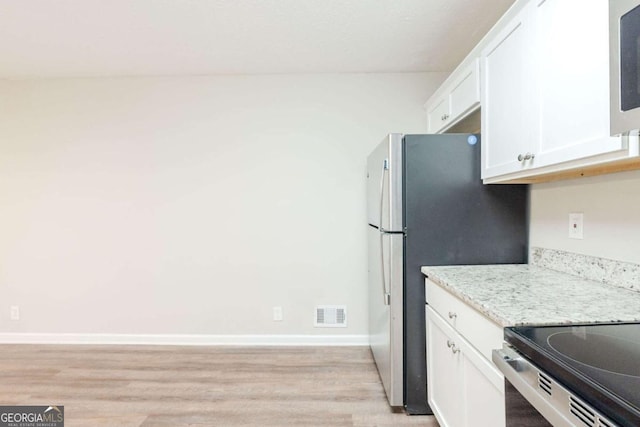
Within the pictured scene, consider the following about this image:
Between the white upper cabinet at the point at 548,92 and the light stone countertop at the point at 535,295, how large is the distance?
50cm

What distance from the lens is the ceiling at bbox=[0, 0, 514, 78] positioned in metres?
2.04

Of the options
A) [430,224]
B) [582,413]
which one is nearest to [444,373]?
[430,224]

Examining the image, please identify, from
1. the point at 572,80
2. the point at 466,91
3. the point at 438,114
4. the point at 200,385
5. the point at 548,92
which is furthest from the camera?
the point at 438,114

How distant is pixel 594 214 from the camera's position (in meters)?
1.56

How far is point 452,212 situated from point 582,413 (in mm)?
1358

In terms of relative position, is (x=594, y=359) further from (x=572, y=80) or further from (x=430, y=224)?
(x=430, y=224)

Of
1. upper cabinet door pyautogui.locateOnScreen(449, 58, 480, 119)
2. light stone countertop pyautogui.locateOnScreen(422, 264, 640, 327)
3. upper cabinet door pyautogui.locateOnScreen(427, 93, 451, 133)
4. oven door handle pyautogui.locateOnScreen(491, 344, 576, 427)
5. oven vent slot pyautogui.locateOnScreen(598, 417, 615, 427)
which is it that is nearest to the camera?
oven vent slot pyautogui.locateOnScreen(598, 417, 615, 427)

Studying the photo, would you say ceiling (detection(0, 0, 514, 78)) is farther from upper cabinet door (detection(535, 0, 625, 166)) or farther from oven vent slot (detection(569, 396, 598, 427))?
oven vent slot (detection(569, 396, 598, 427))

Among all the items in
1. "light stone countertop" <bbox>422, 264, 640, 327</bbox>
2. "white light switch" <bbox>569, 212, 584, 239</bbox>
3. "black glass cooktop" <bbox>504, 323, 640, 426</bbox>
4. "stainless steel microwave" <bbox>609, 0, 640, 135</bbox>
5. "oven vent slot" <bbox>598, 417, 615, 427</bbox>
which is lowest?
"oven vent slot" <bbox>598, 417, 615, 427</bbox>

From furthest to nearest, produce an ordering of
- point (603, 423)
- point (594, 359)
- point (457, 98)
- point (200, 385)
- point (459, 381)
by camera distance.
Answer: point (200, 385)
point (457, 98)
point (459, 381)
point (594, 359)
point (603, 423)

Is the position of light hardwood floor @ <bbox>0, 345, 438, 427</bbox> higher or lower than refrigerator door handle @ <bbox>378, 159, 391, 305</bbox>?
lower

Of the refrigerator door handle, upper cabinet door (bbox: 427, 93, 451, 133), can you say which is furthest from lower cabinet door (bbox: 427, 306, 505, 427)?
upper cabinet door (bbox: 427, 93, 451, 133)

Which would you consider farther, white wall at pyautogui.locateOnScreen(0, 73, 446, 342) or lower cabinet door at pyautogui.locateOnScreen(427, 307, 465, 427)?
white wall at pyautogui.locateOnScreen(0, 73, 446, 342)

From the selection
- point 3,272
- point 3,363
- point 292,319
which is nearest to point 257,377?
point 292,319
